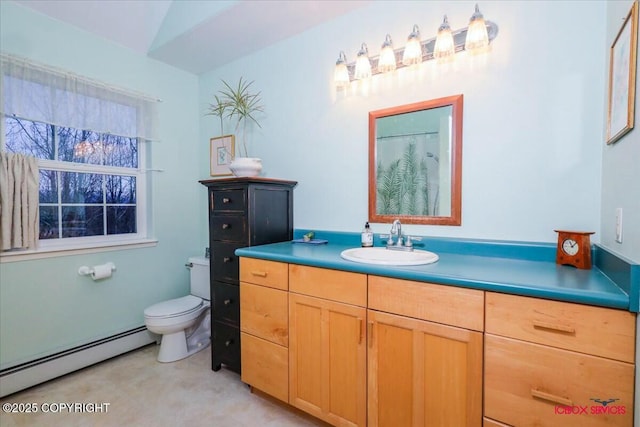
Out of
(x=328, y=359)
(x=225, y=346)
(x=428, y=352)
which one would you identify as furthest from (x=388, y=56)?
(x=225, y=346)

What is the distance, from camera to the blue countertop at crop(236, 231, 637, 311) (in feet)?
3.01

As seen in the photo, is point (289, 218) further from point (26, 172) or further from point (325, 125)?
point (26, 172)

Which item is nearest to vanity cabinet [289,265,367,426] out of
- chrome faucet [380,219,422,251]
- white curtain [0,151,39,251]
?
chrome faucet [380,219,422,251]

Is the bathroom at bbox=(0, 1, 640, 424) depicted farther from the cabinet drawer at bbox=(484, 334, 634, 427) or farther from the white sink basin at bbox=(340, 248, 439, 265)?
the cabinet drawer at bbox=(484, 334, 634, 427)

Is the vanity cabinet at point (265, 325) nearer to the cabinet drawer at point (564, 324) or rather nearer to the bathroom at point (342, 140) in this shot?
the bathroom at point (342, 140)

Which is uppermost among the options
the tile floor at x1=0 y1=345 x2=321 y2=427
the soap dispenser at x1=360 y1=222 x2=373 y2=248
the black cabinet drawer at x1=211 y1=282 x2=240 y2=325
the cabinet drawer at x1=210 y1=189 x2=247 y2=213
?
the cabinet drawer at x1=210 y1=189 x2=247 y2=213

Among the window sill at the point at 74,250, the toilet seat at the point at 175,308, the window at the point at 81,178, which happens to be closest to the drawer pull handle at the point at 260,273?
the toilet seat at the point at 175,308

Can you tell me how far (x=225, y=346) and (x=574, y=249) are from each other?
2032 mm

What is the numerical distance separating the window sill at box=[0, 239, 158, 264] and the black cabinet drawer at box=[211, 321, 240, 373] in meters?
1.00

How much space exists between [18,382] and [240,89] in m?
2.53

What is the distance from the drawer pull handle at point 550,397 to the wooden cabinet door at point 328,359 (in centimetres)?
62

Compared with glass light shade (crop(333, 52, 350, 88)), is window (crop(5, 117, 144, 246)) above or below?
below

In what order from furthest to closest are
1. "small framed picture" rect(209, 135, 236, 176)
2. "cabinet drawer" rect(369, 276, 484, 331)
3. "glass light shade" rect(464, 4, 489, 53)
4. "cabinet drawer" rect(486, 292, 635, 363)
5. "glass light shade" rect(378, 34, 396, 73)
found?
"small framed picture" rect(209, 135, 236, 176)
"glass light shade" rect(378, 34, 396, 73)
"glass light shade" rect(464, 4, 489, 53)
"cabinet drawer" rect(369, 276, 484, 331)
"cabinet drawer" rect(486, 292, 635, 363)

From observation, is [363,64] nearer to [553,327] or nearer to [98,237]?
[553,327]
